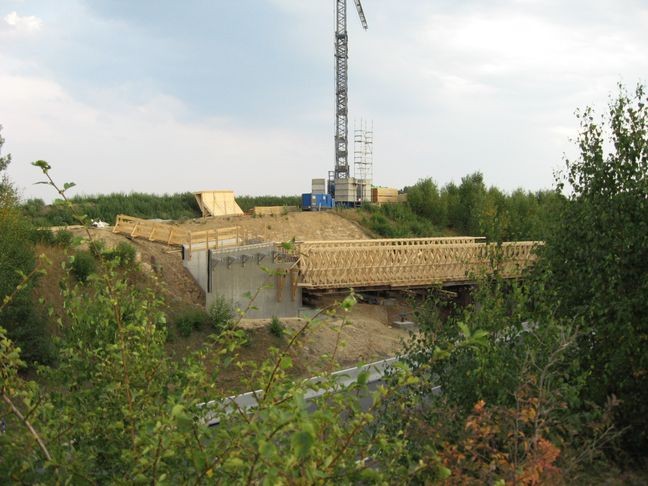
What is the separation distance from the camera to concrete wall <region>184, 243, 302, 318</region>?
878 inches

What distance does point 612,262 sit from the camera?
33.4 ft

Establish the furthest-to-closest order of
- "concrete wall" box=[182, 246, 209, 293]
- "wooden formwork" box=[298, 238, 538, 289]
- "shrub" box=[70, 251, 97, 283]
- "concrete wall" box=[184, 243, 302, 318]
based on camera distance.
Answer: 1. "wooden formwork" box=[298, 238, 538, 289]
2. "concrete wall" box=[182, 246, 209, 293]
3. "concrete wall" box=[184, 243, 302, 318]
4. "shrub" box=[70, 251, 97, 283]

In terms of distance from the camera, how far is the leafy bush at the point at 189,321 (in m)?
19.2

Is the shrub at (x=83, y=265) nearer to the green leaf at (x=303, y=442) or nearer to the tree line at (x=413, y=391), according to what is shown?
the tree line at (x=413, y=391)

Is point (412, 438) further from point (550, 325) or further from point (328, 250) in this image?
point (328, 250)

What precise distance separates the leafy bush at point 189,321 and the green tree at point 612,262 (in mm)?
11665

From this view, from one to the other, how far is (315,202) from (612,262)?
37682 millimetres

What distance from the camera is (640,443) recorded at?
10.1 meters

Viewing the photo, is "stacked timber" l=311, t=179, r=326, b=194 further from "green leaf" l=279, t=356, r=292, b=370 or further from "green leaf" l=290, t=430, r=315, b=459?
"green leaf" l=290, t=430, r=315, b=459

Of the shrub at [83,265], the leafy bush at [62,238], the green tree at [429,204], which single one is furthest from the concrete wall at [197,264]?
the green tree at [429,204]

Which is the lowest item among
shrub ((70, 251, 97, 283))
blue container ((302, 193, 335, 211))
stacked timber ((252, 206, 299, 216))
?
shrub ((70, 251, 97, 283))

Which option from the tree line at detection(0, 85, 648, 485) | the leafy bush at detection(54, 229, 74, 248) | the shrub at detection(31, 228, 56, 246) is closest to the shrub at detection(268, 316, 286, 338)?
the tree line at detection(0, 85, 648, 485)

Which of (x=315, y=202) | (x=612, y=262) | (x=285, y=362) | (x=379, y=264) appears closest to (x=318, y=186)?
(x=315, y=202)

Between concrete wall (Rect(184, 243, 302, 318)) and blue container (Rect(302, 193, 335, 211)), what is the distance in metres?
22.3
